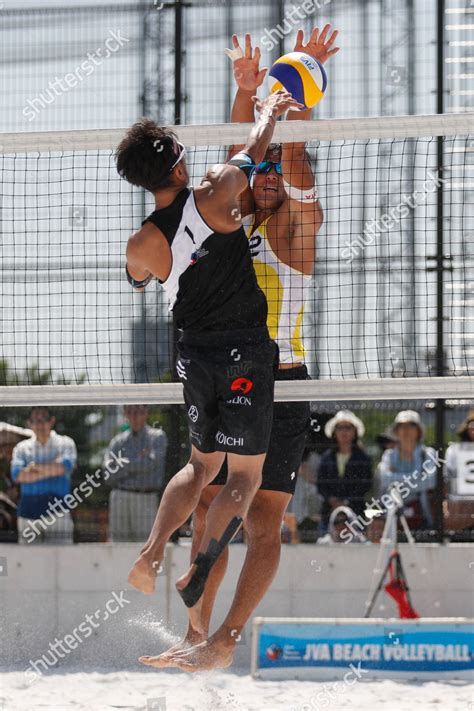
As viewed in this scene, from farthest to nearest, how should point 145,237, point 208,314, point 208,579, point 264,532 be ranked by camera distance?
point 208,579 < point 264,532 < point 208,314 < point 145,237

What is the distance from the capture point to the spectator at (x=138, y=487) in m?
8.36

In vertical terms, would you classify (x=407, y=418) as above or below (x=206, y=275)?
below

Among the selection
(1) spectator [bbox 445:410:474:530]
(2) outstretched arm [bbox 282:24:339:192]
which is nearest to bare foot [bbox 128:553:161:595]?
(2) outstretched arm [bbox 282:24:339:192]

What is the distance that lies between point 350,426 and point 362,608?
141cm

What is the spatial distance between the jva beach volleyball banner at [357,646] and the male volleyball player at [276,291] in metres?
2.67

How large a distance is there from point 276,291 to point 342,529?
3588mm

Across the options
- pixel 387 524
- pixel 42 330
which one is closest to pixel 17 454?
pixel 42 330

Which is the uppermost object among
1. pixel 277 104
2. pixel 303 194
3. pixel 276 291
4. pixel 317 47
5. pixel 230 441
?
pixel 317 47

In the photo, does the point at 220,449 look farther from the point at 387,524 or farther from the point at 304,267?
the point at 387,524

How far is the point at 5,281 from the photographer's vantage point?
7344 mm

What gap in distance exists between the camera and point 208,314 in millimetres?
4707

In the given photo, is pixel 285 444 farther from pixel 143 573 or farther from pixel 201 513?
pixel 143 573

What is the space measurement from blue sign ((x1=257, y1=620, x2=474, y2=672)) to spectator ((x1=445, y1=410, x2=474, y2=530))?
3.26 ft

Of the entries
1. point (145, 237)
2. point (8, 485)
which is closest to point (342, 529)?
point (8, 485)
